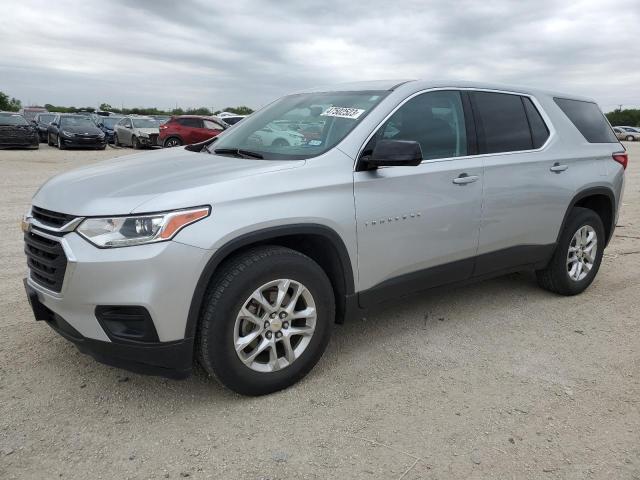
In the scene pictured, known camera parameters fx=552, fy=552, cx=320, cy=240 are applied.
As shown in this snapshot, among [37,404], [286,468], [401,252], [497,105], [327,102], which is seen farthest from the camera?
[497,105]

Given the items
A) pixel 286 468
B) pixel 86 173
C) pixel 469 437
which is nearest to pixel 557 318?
pixel 469 437

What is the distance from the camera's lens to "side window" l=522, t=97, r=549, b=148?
4.40m

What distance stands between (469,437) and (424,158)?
5.79 feet

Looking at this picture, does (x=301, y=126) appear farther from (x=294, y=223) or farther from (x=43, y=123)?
(x=43, y=123)

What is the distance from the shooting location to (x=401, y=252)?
3490 millimetres

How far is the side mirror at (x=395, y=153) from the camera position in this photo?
124 inches

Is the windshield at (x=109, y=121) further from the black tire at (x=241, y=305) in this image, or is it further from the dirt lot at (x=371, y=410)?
the black tire at (x=241, y=305)

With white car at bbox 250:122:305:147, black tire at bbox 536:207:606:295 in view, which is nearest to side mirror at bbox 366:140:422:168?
white car at bbox 250:122:305:147

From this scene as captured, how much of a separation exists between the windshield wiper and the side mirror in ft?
2.36

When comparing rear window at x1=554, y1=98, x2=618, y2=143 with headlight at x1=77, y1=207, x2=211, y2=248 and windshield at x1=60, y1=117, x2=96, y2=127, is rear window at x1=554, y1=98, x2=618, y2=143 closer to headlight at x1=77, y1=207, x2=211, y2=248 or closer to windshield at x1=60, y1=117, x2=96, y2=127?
headlight at x1=77, y1=207, x2=211, y2=248

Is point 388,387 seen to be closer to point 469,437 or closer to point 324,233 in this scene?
point 469,437

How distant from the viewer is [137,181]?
2938mm

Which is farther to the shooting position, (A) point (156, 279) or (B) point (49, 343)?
(B) point (49, 343)


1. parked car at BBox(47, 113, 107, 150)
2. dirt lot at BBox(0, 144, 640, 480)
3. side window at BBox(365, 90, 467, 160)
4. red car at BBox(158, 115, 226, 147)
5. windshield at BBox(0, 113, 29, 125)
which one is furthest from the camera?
parked car at BBox(47, 113, 107, 150)
